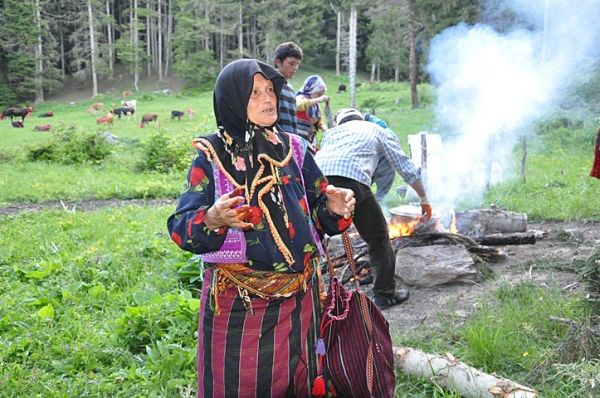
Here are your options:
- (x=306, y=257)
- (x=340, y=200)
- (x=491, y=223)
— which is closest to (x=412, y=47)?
(x=491, y=223)

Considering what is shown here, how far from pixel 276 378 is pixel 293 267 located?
0.47 m

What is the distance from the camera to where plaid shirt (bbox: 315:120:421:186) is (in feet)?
14.6

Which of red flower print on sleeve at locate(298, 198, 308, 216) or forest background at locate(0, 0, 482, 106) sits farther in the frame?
forest background at locate(0, 0, 482, 106)

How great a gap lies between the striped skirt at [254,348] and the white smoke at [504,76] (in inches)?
218

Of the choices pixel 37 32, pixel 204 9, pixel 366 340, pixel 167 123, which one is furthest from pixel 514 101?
pixel 204 9

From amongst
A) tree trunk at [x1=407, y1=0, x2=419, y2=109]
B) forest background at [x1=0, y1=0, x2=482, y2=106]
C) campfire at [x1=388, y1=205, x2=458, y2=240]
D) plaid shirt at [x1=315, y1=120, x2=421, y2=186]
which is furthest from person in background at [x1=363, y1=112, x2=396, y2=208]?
forest background at [x1=0, y1=0, x2=482, y2=106]

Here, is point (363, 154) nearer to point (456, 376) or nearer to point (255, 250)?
point (456, 376)

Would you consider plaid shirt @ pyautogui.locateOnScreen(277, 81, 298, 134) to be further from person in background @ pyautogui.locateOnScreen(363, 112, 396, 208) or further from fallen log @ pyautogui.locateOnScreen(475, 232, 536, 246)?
fallen log @ pyautogui.locateOnScreen(475, 232, 536, 246)

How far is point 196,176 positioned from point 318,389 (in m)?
1.03

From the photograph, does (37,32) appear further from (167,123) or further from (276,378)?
(276,378)

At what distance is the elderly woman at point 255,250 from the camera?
2182mm

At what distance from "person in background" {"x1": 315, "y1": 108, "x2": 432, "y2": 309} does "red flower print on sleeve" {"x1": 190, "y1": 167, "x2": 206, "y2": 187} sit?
238cm

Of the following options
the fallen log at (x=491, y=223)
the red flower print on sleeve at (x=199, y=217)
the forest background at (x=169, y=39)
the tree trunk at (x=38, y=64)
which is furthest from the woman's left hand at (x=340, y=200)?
the tree trunk at (x=38, y=64)

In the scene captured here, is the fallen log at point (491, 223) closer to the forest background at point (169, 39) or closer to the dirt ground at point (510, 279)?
the dirt ground at point (510, 279)
